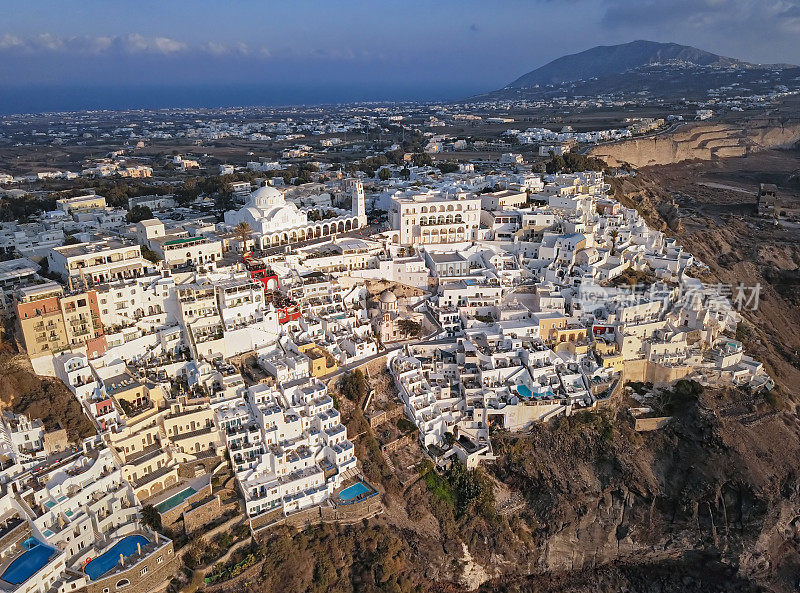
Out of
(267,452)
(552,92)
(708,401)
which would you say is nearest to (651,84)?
(552,92)

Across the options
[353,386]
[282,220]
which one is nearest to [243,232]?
[282,220]

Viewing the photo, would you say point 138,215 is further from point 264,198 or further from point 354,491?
point 354,491

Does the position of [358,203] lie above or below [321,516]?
above

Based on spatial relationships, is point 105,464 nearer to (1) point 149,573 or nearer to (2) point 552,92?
(1) point 149,573

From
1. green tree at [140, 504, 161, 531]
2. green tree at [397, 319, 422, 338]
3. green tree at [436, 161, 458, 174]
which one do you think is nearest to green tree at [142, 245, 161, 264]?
green tree at [397, 319, 422, 338]

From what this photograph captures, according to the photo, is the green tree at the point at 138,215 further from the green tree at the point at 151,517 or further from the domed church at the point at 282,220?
the green tree at the point at 151,517

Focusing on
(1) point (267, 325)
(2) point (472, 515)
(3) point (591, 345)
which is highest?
(1) point (267, 325)

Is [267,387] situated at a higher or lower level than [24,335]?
lower
